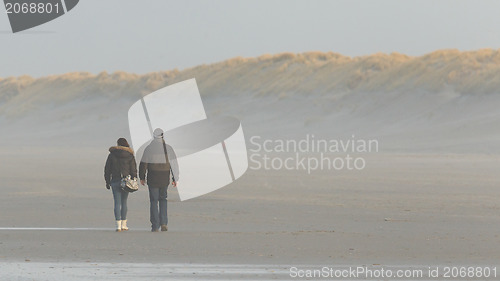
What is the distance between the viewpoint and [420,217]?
52.9 feet

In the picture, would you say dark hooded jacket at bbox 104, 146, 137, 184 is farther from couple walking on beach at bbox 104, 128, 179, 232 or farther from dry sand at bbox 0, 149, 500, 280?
dry sand at bbox 0, 149, 500, 280

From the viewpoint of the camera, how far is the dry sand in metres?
10.9

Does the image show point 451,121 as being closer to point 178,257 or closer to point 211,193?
point 211,193

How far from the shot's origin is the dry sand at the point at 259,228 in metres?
10.9

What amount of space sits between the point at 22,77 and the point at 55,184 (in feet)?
340

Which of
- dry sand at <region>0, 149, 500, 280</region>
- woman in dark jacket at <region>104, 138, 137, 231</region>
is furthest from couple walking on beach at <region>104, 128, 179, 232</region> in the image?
dry sand at <region>0, 149, 500, 280</region>

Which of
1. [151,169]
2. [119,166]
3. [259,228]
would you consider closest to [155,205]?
[151,169]

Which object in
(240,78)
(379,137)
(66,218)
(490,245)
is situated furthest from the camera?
(240,78)

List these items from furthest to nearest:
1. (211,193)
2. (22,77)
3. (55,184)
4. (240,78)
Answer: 1. (22,77)
2. (240,78)
3. (55,184)
4. (211,193)

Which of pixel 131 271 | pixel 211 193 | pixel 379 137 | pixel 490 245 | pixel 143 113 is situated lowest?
pixel 131 271

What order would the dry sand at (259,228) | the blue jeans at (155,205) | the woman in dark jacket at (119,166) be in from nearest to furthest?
1. the dry sand at (259,228)
2. the woman in dark jacket at (119,166)
3. the blue jeans at (155,205)

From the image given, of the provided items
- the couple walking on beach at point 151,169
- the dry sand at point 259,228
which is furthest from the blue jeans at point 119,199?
the dry sand at point 259,228

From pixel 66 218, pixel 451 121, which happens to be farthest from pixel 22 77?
pixel 66 218

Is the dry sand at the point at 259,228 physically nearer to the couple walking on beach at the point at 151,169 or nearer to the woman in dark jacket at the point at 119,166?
the couple walking on beach at the point at 151,169
